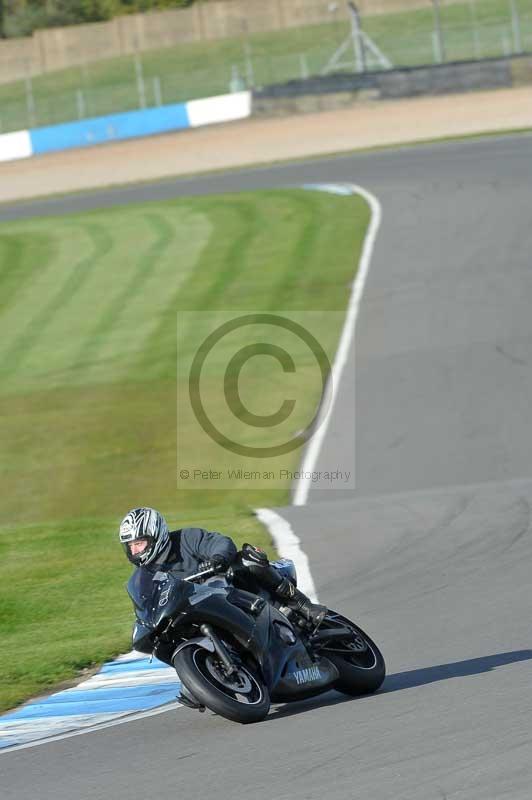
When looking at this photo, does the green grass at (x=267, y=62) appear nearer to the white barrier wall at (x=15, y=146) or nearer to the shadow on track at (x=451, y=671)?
the white barrier wall at (x=15, y=146)

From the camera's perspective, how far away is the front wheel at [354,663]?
7.19 metres

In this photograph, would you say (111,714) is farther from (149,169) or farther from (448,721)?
(149,169)

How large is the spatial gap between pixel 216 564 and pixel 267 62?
156ft

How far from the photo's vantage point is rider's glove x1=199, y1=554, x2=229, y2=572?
22.5 feet

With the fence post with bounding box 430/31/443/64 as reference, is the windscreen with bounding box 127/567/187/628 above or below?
below

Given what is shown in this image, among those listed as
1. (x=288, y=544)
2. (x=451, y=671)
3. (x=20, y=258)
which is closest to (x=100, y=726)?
(x=451, y=671)

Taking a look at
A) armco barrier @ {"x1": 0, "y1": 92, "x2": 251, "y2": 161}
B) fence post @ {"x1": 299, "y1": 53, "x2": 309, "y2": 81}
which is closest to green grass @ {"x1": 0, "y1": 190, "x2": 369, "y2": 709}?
armco barrier @ {"x1": 0, "y1": 92, "x2": 251, "y2": 161}

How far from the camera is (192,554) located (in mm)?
7023

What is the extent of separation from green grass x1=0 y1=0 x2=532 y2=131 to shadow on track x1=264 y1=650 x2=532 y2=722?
40286 mm

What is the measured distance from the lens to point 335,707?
7055 mm

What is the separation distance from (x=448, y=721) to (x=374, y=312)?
52.1 feet

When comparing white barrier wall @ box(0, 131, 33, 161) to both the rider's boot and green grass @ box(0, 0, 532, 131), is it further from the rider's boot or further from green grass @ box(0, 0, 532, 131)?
the rider's boot

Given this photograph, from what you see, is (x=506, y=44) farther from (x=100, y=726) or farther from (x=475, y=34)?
(x=100, y=726)

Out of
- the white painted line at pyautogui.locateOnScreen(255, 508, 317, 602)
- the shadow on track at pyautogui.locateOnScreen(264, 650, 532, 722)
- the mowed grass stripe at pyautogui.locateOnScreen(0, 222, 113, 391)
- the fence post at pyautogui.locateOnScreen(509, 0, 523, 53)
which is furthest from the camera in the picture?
the fence post at pyautogui.locateOnScreen(509, 0, 523, 53)
